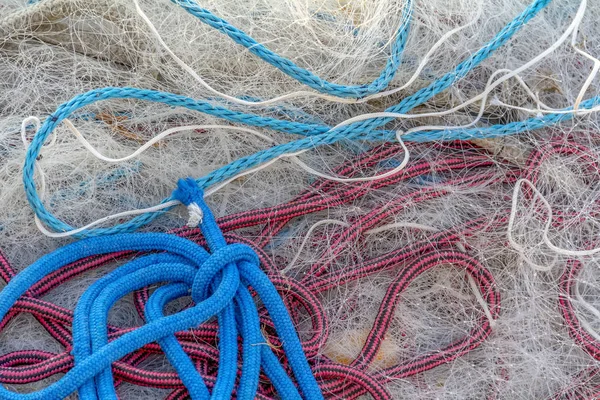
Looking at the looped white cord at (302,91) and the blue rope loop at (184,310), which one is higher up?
the looped white cord at (302,91)

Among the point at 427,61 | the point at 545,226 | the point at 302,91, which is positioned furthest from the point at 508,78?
the point at 302,91

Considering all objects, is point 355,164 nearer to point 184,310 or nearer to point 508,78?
point 508,78

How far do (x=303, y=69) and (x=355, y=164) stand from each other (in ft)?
0.80

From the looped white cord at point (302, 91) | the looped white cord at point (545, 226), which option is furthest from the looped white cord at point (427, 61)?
the looped white cord at point (545, 226)

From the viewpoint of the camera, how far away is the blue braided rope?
1.35m

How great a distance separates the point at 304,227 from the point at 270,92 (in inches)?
12.2

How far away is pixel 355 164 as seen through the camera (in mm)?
1463

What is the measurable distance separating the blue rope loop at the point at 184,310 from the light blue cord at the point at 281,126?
71 millimetres

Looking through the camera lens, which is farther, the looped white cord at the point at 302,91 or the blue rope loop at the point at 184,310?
the looped white cord at the point at 302,91

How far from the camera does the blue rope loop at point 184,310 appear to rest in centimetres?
122

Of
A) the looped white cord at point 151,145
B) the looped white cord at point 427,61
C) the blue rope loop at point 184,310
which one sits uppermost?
the looped white cord at point 427,61

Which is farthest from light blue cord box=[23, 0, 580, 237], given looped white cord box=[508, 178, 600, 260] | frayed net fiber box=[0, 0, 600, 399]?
looped white cord box=[508, 178, 600, 260]

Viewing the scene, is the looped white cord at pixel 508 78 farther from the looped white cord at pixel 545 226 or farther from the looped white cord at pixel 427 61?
the looped white cord at pixel 545 226

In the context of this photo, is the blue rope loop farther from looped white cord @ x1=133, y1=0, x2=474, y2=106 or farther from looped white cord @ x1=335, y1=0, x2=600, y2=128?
looped white cord @ x1=335, y1=0, x2=600, y2=128
